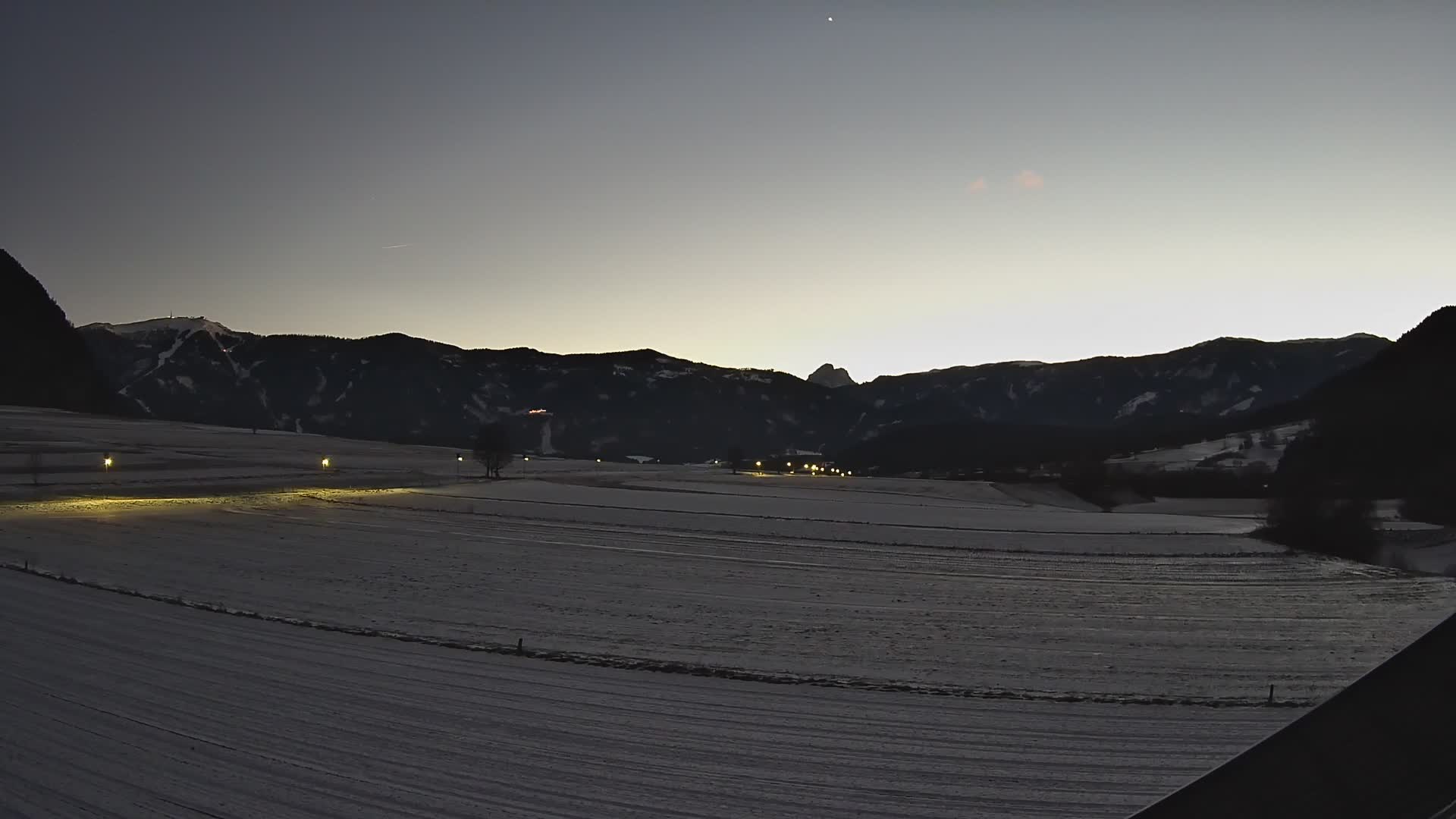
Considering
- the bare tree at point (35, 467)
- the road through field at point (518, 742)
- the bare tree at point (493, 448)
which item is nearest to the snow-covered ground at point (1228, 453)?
the bare tree at point (493, 448)

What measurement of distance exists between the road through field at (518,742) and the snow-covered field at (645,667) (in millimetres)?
69

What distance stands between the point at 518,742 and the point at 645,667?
5.15 metres

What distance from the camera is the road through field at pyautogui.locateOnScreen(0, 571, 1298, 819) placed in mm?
12000

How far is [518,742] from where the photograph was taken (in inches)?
556

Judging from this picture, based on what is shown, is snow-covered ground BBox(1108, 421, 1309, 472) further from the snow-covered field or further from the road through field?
the road through field

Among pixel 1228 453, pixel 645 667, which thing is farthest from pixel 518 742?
pixel 1228 453

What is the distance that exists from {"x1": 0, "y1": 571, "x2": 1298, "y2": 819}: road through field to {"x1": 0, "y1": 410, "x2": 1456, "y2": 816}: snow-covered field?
0.07m

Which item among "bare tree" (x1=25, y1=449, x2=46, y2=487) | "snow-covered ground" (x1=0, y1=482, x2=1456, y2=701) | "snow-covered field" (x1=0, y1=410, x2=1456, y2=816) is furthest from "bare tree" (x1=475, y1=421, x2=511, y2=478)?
"snow-covered field" (x1=0, y1=410, x2=1456, y2=816)

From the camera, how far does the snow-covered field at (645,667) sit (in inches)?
497

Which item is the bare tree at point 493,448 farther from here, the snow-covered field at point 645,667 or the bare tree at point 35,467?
the snow-covered field at point 645,667

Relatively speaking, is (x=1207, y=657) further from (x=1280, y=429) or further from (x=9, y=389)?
(x=9, y=389)

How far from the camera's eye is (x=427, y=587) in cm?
2819

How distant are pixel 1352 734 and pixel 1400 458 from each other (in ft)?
296

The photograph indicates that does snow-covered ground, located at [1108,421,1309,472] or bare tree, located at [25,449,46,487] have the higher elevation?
snow-covered ground, located at [1108,421,1309,472]
